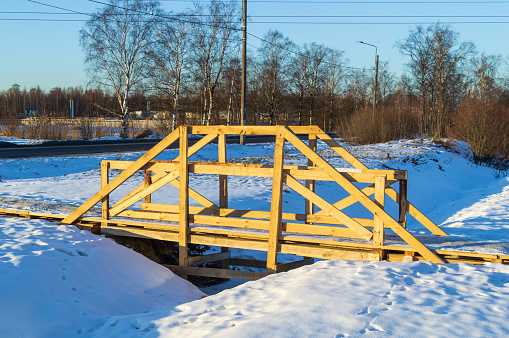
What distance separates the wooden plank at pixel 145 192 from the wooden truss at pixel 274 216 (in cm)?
1

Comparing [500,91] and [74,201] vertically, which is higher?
[500,91]

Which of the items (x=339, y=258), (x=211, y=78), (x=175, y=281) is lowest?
(x=175, y=281)

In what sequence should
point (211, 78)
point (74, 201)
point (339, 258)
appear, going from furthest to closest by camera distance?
point (211, 78) → point (74, 201) → point (339, 258)

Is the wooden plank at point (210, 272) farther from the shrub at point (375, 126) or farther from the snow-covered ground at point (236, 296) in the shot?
the shrub at point (375, 126)

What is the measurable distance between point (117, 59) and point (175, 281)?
23.6 m

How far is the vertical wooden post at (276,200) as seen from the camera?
20.0 ft

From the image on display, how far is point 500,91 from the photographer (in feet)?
184

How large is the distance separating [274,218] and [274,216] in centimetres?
3

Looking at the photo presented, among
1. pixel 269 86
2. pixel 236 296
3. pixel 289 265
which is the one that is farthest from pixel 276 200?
pixel 269 86

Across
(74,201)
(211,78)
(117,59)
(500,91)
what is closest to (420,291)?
(74,201)

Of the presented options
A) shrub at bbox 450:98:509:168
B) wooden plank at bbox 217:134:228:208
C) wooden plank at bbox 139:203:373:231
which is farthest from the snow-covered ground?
shrub at bbox 450:98:509:168

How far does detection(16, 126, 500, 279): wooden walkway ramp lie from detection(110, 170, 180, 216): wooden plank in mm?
14

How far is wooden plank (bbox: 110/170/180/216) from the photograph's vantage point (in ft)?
21.7

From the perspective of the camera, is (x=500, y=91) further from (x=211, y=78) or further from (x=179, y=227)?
(x=179, y=227)
